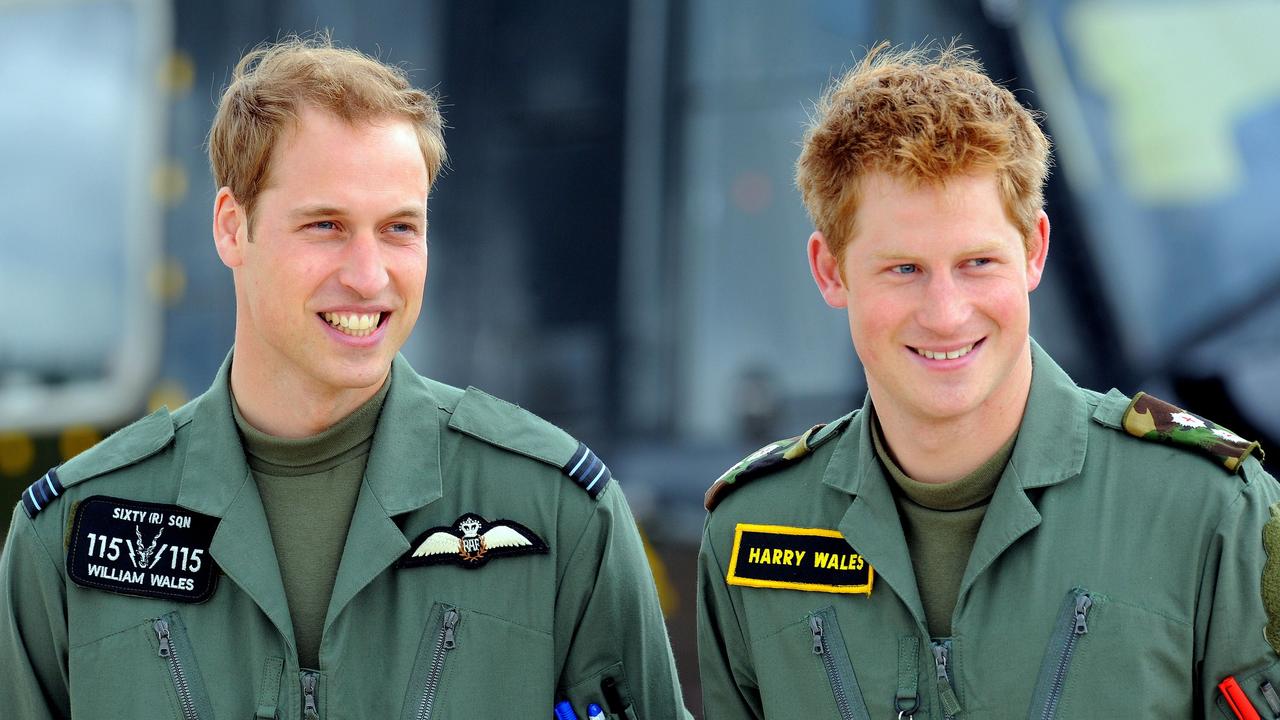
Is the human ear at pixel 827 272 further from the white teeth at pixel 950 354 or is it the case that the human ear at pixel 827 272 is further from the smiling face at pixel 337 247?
the smiling face at pixel 337 247

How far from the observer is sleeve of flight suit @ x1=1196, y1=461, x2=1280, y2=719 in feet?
7.20

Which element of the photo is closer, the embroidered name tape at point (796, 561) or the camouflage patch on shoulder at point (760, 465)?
the embroidered name tape at point (796, 561)

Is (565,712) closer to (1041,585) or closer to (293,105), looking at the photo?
(1041,585)

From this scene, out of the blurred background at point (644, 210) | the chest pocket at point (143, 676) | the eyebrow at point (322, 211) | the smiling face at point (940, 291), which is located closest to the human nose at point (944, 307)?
the smiling face at point (940, 291)

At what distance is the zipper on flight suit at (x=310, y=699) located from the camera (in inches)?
94.8

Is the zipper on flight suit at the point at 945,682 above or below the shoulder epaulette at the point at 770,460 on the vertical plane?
below

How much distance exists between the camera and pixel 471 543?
99.6 inches

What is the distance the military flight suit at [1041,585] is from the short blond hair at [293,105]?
0.88m

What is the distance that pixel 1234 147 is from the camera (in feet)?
15.1

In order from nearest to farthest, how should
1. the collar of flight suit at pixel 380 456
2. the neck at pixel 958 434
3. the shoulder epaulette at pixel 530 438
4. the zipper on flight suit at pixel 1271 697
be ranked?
the zipper on flight suit at pixel 1271 697, the neck at pixel 958 434, the collar of flight suit at pixel 380 456, the shoulder epaulette at pixel 530 438

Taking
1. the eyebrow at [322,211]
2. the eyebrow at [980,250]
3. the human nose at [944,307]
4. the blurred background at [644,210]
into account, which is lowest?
the human nose at [944,307]

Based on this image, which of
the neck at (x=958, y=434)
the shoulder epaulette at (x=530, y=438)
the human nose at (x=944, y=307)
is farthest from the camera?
the shoulder epaulette at (x=530, y=438)

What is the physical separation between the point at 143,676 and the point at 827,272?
4.18ft

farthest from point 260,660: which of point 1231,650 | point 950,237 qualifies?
point 1231,650
